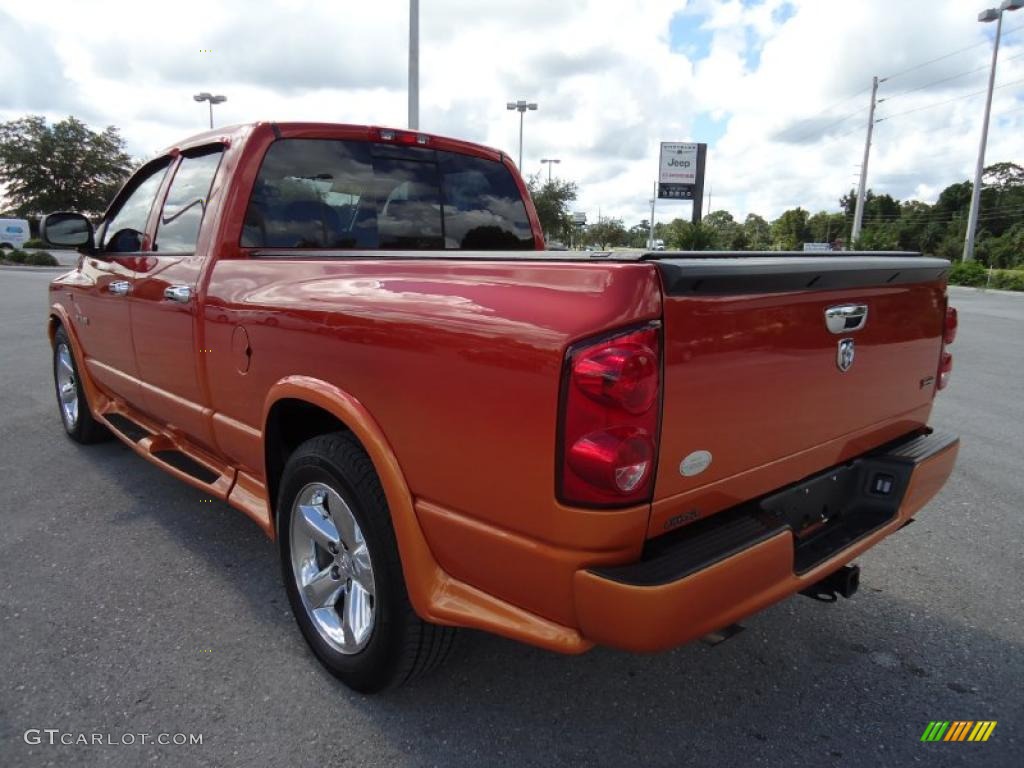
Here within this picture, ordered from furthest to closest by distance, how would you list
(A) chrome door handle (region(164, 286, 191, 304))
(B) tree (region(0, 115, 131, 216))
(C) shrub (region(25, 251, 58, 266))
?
1. (B) tree (region(0, 115, 131, 216))
2. (C) shrub (region(25, 251, 58, 266))
3. (A) chrome door handle (region(164, 286, 191, 304))

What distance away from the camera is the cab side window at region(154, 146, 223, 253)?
132 inches

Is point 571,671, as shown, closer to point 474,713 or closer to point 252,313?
point 474,713

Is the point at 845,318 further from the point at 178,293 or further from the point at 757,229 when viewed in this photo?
the point at 757,229

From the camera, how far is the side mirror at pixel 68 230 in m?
4.20

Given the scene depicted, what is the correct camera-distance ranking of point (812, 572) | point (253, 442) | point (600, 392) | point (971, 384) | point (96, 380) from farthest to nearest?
point (971, 384) < point (96, 380) < point (253, 442) < point (812, 572) < point (600, 392)

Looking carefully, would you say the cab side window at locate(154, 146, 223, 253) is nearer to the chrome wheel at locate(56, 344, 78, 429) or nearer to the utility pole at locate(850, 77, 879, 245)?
the chrome wheel at locate(56, 344, 78, 429)

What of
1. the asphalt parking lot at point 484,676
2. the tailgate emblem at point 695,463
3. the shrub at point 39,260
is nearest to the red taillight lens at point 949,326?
the asphalt parking lot at point 484,676

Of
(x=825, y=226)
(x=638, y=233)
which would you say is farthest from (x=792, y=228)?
(x=638, y=233)

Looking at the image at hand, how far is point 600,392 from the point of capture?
5.53 ft

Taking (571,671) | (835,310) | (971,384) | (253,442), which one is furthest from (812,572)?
(971,384)

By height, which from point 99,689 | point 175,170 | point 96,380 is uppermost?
point 175,170

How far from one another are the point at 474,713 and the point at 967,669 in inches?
69.4

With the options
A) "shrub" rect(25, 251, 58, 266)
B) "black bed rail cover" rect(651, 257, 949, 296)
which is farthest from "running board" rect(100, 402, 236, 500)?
"shrub" rect(25, 251, 58, 266)

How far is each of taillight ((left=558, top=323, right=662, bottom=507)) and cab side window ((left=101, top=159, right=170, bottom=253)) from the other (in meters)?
3.17
